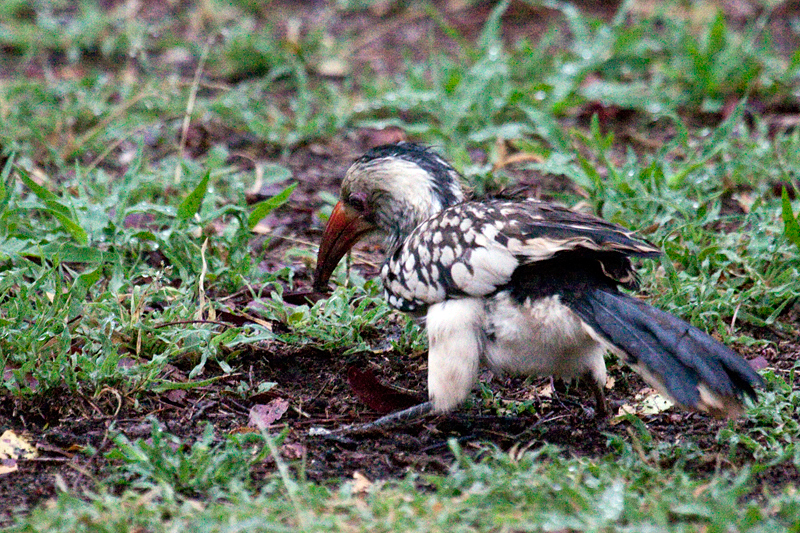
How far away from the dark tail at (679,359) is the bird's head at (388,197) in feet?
3.69

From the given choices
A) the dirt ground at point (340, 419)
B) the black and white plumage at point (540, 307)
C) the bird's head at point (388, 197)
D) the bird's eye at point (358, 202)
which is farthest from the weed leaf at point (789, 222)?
the bird's eye at point (358, 202)

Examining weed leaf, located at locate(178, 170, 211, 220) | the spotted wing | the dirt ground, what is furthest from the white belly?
weed leaf, located at locate(178, 170, 211, 220)

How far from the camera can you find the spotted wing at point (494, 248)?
349 centimetres

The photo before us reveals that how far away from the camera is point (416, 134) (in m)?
6.39

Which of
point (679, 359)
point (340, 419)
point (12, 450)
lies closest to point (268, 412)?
point (340, 419)

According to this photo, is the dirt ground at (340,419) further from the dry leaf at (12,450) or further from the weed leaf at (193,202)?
the weed leaf at (193,202)

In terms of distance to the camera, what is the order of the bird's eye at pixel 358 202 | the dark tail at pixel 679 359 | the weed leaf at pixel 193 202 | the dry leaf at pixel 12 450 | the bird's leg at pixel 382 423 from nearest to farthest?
the dark tail at pixel 679 359 → the dry leaf at pixel 12 450 → the bird's leg at pixel 382 423 → the bird's eye at pixel 358 202 → the weed leaf at pixel 193 202

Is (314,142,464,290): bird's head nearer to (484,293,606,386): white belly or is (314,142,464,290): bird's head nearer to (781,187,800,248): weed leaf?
(484,293,606,386): white belly

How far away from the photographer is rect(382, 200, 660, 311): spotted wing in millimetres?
3486

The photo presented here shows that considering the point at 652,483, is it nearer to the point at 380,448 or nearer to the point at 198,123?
the point at 380,448

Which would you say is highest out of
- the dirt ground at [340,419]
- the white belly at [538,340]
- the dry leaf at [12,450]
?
the white belly at [538,340]

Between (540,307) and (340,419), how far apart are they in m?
0.93

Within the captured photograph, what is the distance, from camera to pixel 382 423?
3.79m

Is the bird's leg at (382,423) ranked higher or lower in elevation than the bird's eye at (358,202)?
lower
